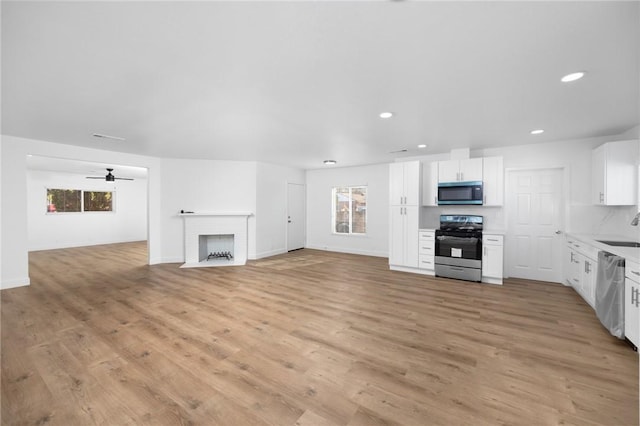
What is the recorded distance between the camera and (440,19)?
1.59 meters

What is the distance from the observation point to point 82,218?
877 centimetres

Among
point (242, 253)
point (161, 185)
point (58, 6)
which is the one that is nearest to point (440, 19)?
point (58, 6)

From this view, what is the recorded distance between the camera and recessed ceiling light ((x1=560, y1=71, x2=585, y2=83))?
2.25m

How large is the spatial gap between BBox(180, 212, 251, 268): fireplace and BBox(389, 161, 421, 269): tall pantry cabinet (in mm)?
3512

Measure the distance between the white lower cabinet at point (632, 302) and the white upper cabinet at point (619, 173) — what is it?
5.74 feet

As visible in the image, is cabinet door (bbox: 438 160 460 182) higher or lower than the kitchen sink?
higher

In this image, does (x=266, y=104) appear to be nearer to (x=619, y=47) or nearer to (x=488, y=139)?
(x=619, y=47)

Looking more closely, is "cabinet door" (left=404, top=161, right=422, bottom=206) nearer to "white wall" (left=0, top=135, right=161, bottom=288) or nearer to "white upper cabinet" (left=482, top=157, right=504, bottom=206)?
"white upper cabinet" (left=482, top=157, right=504, bottom=206)

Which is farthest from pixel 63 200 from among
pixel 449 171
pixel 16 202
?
pixel 449 171

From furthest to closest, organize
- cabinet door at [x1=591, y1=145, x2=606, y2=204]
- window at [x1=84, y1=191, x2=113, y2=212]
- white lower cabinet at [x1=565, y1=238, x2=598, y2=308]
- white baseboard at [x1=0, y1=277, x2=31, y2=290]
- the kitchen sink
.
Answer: window at [x1=84, y1=191, x2=113, y2=212] < white baseboard at [x1=0, y1=277, x2=31, y2=290] < cabinet door at [x1=591, y1=145, x2=606, y2=204] < white lower cabinet at [x1=565, y1=238, x2=598, y2=308] < the kitchen sink

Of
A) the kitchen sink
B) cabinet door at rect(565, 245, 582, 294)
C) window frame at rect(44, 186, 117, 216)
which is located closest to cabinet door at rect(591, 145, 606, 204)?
the kitchen sink

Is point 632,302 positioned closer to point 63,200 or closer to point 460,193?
point 460,193

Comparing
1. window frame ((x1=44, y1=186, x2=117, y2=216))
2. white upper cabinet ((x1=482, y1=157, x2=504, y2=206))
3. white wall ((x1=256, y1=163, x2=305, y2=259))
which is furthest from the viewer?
window frame ((x1=44, y1=186, x2=117, y2=216))

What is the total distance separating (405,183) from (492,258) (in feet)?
6.83
